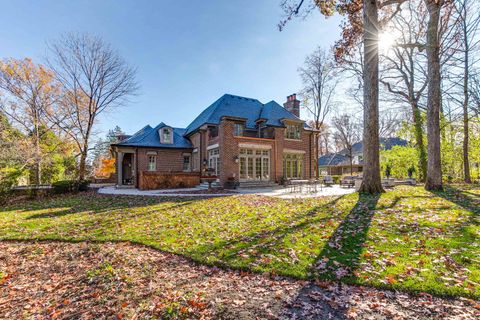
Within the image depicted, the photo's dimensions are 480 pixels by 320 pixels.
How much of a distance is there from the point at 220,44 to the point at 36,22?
1053 centimetres

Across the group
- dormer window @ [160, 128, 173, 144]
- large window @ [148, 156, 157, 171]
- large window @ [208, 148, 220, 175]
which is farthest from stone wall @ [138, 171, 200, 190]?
dormer window @ [160, 128, 173, 144]

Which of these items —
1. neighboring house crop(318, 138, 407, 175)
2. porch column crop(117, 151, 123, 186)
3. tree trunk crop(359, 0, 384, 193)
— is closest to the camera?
tree trunk crop(359, 0, 384, 193)

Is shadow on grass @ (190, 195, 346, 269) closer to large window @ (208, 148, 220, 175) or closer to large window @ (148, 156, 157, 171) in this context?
large window @ (208, 148, 220, 175)

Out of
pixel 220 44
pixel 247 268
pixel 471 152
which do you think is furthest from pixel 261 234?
pixel 471 152

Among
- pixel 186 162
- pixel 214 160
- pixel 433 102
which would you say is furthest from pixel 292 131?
pixel 433 102

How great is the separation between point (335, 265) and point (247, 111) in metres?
19.4

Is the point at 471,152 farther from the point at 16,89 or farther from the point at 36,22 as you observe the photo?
the point at 16,89

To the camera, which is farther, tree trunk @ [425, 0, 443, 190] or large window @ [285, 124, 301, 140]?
large window @ [285, 124, 301, 140]

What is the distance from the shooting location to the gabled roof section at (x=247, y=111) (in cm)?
2045

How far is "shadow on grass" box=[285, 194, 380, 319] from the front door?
12518 millimetres

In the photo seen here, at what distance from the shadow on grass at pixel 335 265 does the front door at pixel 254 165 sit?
41.1 feet

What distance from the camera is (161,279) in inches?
146

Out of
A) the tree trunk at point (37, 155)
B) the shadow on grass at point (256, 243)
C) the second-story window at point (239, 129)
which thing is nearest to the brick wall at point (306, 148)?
the second-story window at point (239, 129)

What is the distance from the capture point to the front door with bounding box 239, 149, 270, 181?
18.8m
